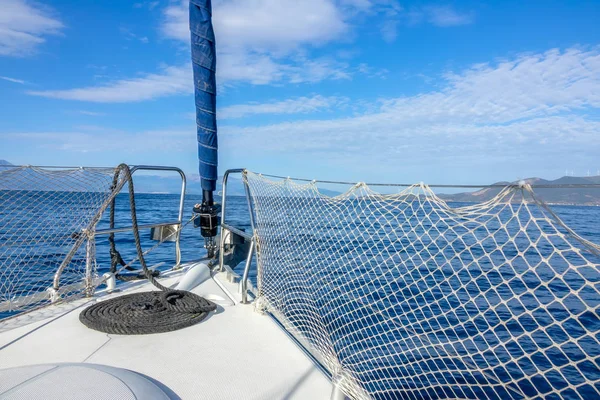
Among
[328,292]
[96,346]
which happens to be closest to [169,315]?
[96,346]

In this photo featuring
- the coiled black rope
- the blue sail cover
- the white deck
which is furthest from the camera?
the blue sail cover

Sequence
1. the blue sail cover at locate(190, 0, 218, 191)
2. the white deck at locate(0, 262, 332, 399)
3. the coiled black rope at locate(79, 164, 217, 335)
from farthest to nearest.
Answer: the blue sail cover at locate(190, 0, 218, 191)
the coiled black rope at locate(79, 164, 217, 335)
the white deck at locate(0, 262, 332, 399)

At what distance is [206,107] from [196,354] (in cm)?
311

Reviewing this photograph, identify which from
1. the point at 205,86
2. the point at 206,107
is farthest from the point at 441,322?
the point at 205,86

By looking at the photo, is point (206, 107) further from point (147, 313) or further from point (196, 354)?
point (196, 354)

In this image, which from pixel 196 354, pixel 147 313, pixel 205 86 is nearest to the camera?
pixel 196 354

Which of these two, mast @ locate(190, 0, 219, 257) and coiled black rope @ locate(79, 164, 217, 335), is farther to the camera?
mast @ locate(190, 0, 219, 257)

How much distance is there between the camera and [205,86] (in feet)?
15.7

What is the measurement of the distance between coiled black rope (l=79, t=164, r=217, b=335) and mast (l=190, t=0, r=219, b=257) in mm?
1634

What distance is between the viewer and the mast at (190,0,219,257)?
4664 mm

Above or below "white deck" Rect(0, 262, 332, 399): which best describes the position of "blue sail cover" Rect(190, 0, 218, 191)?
above

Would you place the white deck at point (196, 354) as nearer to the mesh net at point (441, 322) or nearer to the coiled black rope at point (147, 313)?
the coiled black rope at point (147, 313)

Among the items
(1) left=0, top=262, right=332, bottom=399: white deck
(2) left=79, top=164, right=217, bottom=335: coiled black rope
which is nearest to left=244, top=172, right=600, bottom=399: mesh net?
(1) left=0, top=262, right=332, bottom=399: white deck

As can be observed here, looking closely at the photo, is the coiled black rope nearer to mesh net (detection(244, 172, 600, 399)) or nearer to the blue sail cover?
mesh net (detection(244, 172, 600, 399))
